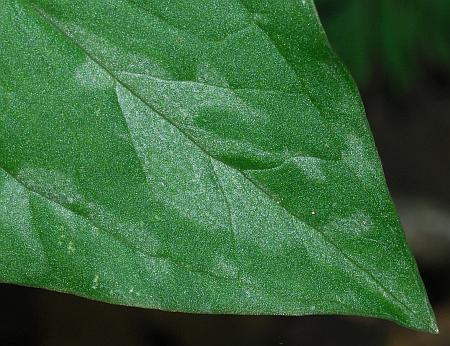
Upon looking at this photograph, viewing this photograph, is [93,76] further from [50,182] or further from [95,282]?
[95,282]

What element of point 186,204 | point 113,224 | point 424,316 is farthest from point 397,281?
point 113,224

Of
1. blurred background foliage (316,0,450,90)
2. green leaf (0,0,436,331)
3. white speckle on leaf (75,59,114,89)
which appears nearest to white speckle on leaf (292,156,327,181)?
green leaf (0,0,436,331)

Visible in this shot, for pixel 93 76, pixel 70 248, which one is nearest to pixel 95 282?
pixel 70 248

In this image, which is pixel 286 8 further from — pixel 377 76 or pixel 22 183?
pixel 377 76

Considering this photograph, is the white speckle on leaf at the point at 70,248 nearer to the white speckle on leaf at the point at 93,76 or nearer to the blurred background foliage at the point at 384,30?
the white speckle on leaf at the point at 93,76

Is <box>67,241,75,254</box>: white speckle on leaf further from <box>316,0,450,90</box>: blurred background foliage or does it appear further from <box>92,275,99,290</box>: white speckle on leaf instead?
<box>316,0,450,90</box>: blurred background foliage
